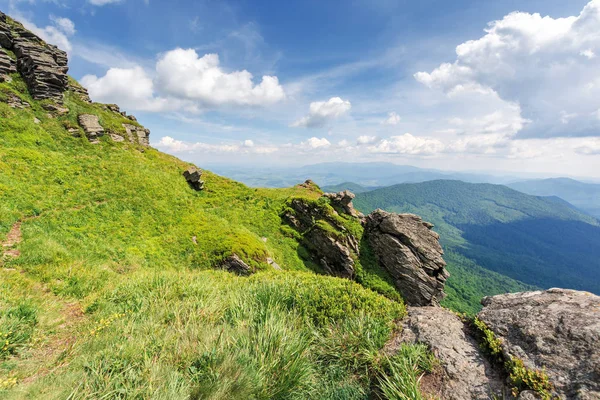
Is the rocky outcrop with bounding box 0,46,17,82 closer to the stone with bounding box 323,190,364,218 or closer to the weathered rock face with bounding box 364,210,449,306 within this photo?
the stone with bounding box 323,190,364,218

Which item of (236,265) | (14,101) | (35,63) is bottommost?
(236,265)

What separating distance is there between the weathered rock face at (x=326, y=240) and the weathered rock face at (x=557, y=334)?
72.1ft

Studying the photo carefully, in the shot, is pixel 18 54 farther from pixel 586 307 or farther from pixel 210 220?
pixel 586 307

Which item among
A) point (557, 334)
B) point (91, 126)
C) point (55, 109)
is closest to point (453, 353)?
point (557, 334)

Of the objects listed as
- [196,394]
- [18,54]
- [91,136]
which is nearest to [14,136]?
[91,136]

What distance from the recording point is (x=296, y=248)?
31.3 m

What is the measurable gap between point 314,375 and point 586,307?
21.0ft

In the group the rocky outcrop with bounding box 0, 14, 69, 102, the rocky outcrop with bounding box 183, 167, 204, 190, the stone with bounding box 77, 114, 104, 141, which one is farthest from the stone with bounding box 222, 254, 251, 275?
the rocky outcrop with bounding box 0, 14, 69, 102

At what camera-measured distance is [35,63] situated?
33.7 m

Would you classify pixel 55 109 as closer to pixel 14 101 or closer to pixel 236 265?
pixel 14 101

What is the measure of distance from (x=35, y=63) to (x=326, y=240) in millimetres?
47619

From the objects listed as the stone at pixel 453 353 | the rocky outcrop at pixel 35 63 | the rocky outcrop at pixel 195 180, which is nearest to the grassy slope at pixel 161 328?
the stone at pixel 453 353

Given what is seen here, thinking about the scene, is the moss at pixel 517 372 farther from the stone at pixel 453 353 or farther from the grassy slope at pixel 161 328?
the grassy slope at pixel 161 328

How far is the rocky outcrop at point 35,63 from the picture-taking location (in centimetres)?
3288
